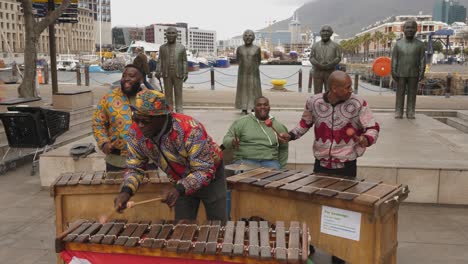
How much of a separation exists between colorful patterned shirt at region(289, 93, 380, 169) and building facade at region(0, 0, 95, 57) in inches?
3223

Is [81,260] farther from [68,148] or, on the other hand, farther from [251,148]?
[68,148]

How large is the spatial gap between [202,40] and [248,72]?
546ft

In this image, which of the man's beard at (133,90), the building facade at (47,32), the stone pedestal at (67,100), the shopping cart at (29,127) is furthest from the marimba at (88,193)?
the building facade at (47,32)

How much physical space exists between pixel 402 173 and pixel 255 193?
2914mm

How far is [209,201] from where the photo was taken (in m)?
3.83

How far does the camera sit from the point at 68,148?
25.2 ft

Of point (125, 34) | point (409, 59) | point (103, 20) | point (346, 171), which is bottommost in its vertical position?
point (346, 171)

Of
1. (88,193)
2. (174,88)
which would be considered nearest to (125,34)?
(174,88)

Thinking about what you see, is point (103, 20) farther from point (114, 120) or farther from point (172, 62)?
point (114, 120)

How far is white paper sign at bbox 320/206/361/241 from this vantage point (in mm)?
3711

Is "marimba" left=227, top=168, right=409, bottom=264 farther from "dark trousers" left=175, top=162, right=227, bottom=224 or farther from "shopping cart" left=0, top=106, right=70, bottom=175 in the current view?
"shopping cart" left=0, top=106, right=70, bottom=175

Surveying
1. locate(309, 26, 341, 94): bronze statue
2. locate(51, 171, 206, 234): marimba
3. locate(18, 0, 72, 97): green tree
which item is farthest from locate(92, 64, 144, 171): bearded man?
locate(18, 0, 72, 97): green tree

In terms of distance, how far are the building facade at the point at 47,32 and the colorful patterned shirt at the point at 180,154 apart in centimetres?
8228

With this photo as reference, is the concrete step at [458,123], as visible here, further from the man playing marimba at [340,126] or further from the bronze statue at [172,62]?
the man playing marimba at [340,126]
